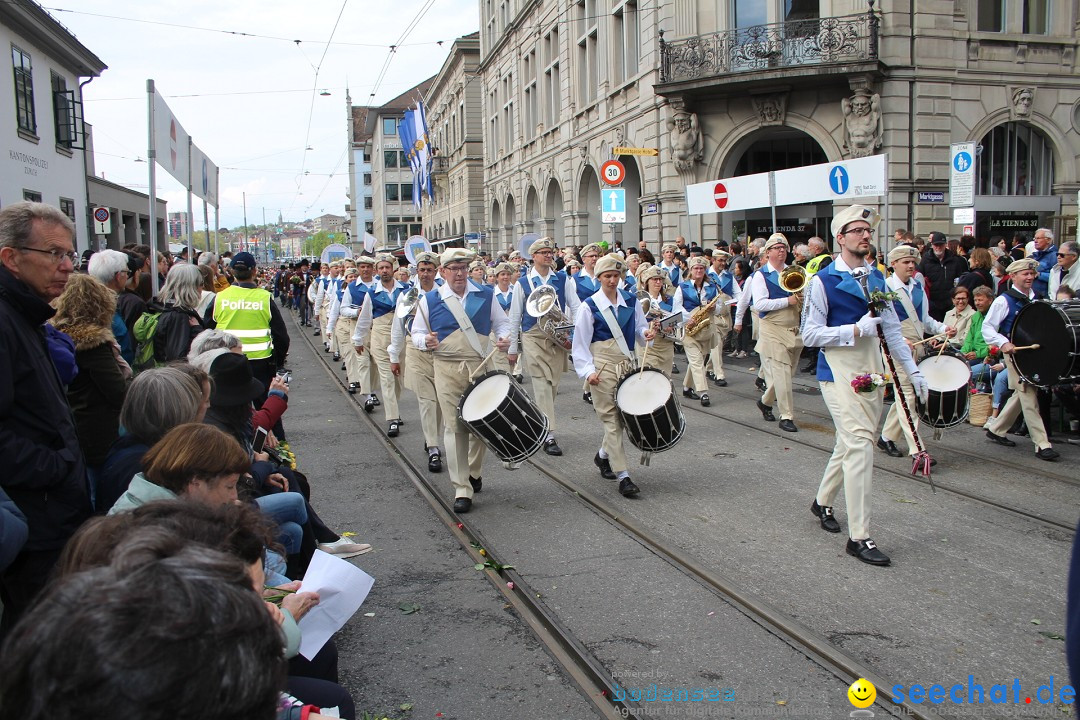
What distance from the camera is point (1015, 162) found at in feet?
77.8

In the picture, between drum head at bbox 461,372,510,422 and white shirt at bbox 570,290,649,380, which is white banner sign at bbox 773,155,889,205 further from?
drum head at bbox 461,372,510,422

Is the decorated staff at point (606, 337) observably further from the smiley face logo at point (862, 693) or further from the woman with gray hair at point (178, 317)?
the smiley face logo at point (862, 693)

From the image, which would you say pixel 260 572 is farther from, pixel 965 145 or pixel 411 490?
pixel 965 145

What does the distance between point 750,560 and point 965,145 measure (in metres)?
11.1

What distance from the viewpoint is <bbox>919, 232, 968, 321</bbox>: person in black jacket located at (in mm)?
13633

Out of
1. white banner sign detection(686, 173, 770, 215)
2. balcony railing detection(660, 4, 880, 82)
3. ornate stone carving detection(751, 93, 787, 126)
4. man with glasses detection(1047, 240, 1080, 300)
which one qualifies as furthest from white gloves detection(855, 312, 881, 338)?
ornate stone carving detection(751, 93, 787, 126)

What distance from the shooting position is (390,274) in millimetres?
12336

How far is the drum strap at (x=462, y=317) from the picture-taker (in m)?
7.93

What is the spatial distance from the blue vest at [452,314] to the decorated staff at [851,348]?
3.01 metres

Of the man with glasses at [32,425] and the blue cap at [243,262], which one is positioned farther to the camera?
the blue cap at [243,262]

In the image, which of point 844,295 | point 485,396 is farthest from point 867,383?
point 485,396

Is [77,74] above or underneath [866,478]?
above

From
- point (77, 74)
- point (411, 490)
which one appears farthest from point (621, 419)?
point (77, 74)

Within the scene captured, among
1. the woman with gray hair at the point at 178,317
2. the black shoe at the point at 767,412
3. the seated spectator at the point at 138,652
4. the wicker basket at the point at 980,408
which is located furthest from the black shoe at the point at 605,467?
the seated spectator at the point at 138,652
